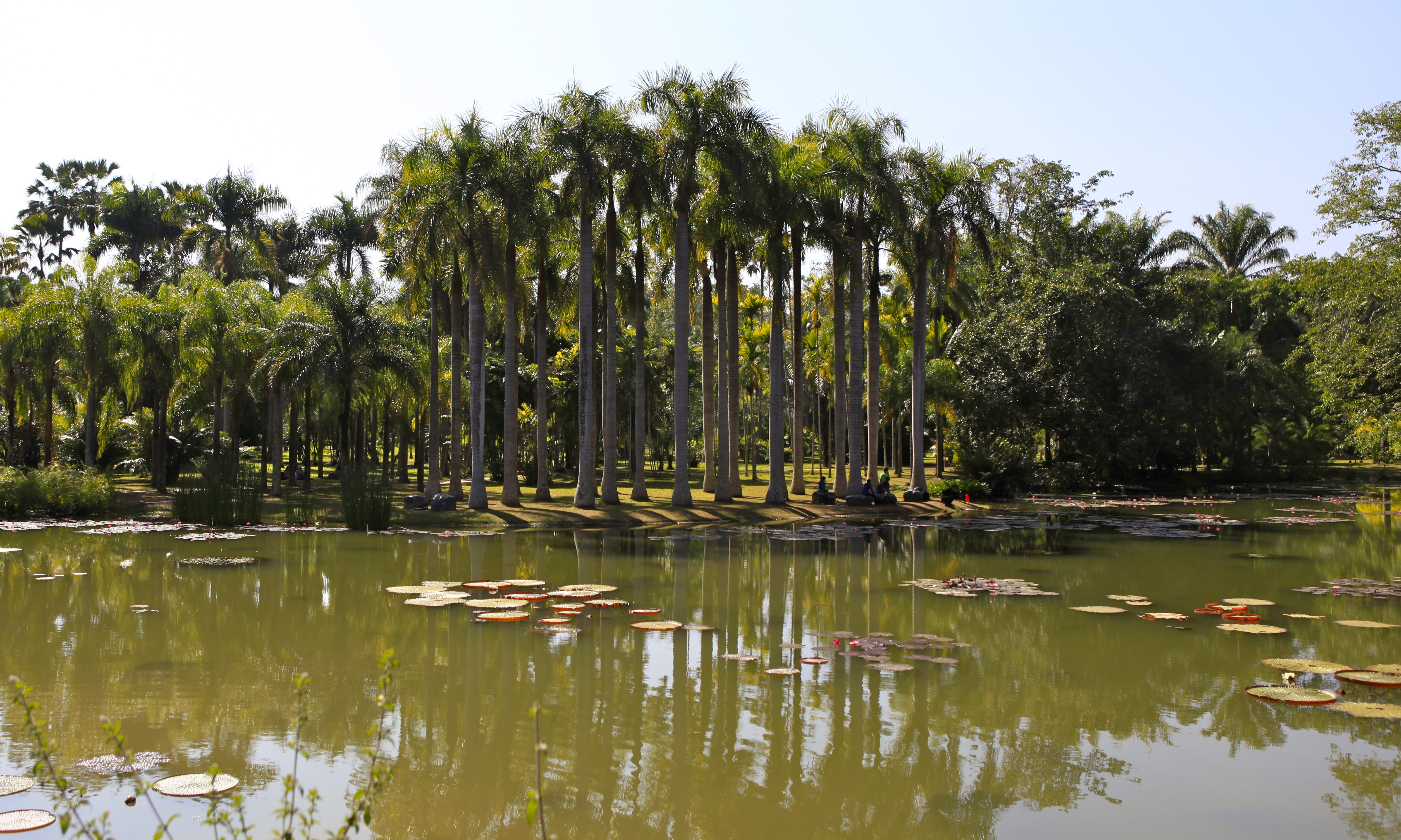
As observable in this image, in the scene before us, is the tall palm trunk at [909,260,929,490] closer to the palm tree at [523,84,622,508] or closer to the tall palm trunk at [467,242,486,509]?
the palm tree at [523,84,622,508]

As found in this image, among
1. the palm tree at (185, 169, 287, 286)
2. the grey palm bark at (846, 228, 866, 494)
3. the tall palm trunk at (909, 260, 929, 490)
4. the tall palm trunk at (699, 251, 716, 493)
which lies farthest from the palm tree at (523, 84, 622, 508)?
the palm tree at (185, 169, 287, 286)

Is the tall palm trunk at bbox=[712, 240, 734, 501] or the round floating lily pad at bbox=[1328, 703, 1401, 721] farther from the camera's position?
the tall palm trunk at bbox=[712, 240, 734, 501]

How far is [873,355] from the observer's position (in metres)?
36.7

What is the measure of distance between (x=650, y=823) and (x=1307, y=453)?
63400 mm

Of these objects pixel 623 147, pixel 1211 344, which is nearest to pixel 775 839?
pixel 623 147

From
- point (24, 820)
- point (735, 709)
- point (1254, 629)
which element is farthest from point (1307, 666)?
point (24, 820)

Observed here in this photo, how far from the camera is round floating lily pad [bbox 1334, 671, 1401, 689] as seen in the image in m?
9.39

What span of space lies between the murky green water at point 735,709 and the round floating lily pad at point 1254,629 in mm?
253

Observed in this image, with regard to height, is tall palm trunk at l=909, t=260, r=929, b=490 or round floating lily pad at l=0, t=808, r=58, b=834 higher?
tall palm trunk at l=909, t=260, r=929, b=490

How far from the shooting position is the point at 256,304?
1441 inches

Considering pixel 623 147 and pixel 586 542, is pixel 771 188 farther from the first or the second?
pixel 586 542

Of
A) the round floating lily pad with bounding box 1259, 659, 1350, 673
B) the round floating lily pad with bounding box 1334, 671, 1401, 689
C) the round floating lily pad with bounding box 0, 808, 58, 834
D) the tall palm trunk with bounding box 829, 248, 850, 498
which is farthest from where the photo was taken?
the tall palm trunk with bounding box 829, 248, 850, 498

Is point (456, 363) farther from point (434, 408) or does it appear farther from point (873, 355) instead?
point (873, 355)

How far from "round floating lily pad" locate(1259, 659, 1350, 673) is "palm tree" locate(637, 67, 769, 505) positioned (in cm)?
1965
